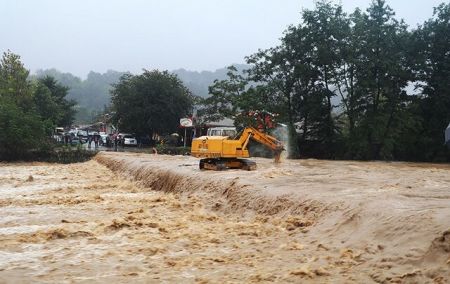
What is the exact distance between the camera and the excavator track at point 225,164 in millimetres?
20342

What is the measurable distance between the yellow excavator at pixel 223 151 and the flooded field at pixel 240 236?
3988mm

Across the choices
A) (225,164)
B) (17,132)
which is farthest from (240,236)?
(17,132)

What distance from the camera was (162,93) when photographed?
6175cm

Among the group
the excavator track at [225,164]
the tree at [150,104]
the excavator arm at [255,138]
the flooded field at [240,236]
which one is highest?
the tree at [150,104]

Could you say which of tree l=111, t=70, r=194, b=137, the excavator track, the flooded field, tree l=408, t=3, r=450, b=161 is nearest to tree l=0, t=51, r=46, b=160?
tree l=111, t=70, r=194, b=137

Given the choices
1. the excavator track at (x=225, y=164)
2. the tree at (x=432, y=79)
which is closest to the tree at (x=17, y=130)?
the excavator track at (x=225, y=164)

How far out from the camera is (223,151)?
19875 millimetres

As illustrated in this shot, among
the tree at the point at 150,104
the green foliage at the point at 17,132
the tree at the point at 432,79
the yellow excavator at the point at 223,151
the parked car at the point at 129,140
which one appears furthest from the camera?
the parked car at the point at 129,140

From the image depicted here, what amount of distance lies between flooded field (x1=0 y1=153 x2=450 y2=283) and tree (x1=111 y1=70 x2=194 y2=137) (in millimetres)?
45462

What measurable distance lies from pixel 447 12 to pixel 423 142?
1113 centimetres

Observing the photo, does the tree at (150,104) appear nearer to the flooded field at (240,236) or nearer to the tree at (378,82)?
the tree at (378,82)

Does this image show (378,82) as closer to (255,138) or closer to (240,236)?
(255,138)

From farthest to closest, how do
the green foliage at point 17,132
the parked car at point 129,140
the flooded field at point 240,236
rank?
the parked car at point 129,140, the green foliage at point 17,132, the flooded field at point 240,236

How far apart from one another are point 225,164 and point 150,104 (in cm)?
4204
